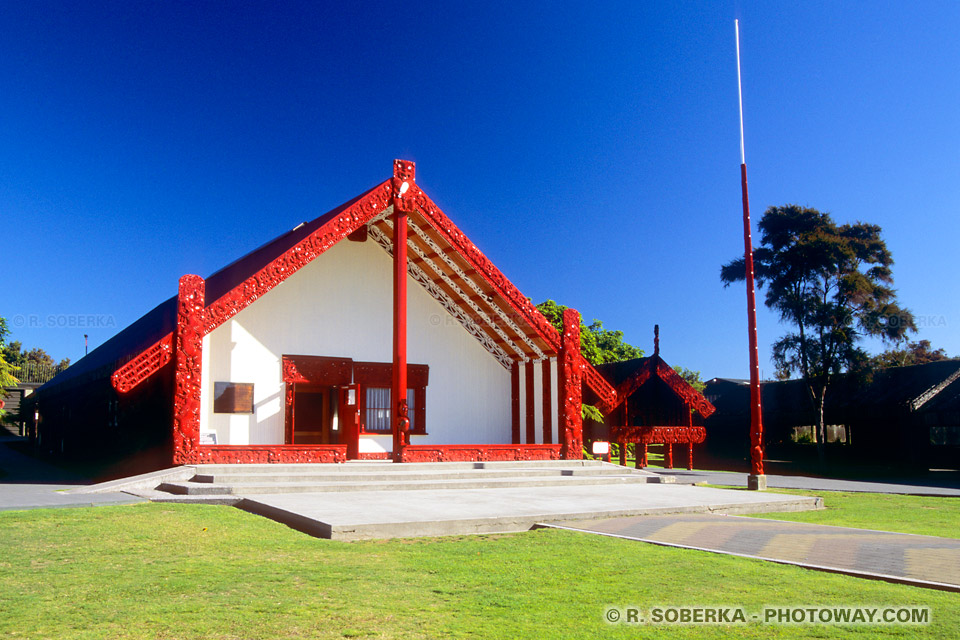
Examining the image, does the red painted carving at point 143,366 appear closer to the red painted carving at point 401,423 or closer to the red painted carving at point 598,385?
the red painted carving at point 401,423

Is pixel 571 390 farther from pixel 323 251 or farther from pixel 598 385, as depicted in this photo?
pixel 323 251

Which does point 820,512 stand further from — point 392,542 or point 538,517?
point 392,542

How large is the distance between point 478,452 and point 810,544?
10238 mm

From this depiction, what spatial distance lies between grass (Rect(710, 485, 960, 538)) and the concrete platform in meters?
0.64

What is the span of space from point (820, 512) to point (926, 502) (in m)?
3.60

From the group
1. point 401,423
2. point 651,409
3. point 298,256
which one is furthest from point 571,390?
point 651,409

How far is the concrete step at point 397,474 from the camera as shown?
1306 centimetres

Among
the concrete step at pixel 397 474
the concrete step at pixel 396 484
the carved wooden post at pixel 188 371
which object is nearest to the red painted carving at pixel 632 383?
the concrete step at pixel 397 474

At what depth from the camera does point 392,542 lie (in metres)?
7.71

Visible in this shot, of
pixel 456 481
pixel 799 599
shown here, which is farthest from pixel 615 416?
pixel 799 599

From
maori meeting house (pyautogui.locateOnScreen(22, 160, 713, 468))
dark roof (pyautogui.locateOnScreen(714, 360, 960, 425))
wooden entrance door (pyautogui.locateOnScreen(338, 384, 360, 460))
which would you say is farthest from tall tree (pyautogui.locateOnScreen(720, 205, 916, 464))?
wooden entrance door (pyautogui.locateOnScreen(338, 384, 360, 460))

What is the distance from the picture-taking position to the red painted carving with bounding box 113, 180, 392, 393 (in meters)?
14.3

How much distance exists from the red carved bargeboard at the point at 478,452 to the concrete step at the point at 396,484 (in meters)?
1.50

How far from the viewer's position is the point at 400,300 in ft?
57.1
